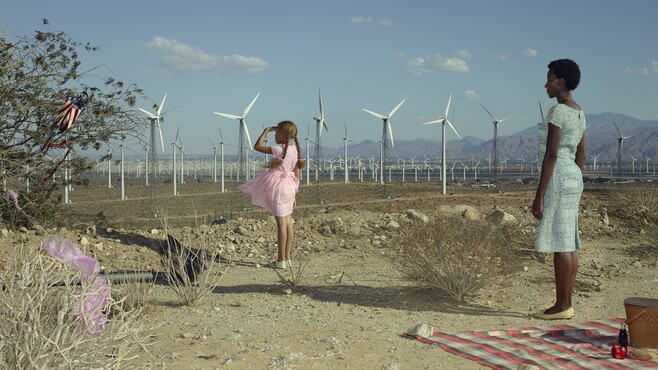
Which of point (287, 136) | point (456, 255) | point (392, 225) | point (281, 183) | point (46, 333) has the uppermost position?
point (287, 136)

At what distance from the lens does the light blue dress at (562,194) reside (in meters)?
5.88

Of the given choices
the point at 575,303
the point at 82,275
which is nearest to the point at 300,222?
the point at 575,303

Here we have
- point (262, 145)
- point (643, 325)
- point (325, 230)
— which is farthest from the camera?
point (325, 230)

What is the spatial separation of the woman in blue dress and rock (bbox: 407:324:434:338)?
1.21 m

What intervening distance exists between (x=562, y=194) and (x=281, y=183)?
3.64 m

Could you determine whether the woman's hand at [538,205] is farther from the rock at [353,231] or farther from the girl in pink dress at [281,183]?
the rock at [353,231]

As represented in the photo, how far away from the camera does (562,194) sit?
5.91m

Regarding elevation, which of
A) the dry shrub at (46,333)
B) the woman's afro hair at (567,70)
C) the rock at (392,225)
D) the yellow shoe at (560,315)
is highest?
the woman's afro hair at (567,70)

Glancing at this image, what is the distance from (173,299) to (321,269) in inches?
102

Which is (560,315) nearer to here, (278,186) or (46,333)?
(278,186)

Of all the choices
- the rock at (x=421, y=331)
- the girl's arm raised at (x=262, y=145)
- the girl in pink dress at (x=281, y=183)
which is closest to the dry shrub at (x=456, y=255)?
the rock at (x=421, y=331)

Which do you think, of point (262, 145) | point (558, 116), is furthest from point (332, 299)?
point (558, 116)

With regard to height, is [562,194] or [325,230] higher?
[562,194]

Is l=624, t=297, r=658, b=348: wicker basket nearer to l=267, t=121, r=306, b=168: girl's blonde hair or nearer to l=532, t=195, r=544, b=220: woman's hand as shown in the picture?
l=532, t=195, r=544, b=220: woman's hand
